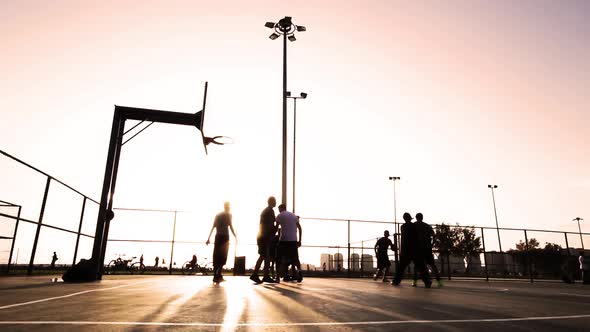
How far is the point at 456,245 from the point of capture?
58.4 m

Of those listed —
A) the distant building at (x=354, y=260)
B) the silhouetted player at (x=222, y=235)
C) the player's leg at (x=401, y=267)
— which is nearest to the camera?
the silhouetted player at (x=222, y=235)

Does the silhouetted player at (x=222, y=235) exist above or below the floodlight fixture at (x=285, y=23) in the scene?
below

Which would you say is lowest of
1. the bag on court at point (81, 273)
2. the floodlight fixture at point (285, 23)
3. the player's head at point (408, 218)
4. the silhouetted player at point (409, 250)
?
the bag on court at point (81, 273)

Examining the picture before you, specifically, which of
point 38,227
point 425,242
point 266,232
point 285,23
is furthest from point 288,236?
point 285,23

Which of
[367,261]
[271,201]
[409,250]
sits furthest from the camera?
[367,261]

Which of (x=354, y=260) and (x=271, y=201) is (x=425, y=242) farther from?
(x=354, y=260)

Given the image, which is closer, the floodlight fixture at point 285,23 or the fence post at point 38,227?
the fence post at point 38,227

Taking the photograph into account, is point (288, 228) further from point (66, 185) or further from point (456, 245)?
point (456, 245)

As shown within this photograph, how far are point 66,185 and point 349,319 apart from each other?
9.65 m

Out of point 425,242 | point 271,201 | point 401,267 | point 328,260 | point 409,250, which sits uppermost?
point 271,201

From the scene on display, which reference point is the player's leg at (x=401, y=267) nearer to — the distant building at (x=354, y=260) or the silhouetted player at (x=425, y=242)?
the silhouetted player at (x=425, y=242)

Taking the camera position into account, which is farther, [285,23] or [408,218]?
[285,23]

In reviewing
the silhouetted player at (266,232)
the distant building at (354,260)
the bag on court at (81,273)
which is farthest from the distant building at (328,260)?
the bag on court at (81,273)

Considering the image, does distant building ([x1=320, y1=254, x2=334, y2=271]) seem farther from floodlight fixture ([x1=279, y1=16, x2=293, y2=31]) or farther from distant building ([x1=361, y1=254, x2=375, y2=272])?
floodlight fixture ([x1=279, y1=16, x2=293, y2=31])
